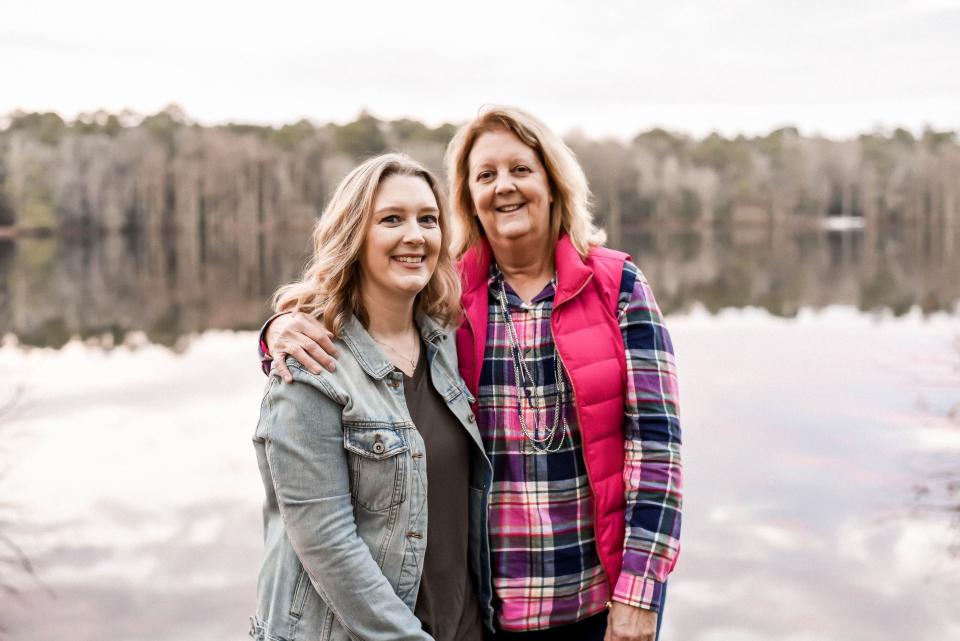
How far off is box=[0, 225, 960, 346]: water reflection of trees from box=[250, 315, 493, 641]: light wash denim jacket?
56.8 ft

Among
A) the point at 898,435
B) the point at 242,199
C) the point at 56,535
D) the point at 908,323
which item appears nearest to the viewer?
the point at 56,535

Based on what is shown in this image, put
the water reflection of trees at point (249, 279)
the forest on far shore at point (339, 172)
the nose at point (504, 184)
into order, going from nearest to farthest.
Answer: the nose at point (504, 184)
the water reflection of trees at point (249, 279)
the forest on far shore at point (339, 172)

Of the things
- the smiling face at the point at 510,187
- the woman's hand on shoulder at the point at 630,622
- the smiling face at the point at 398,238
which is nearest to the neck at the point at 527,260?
the smiling face at the point at 510,187

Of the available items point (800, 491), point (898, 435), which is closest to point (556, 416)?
point (800, 491)

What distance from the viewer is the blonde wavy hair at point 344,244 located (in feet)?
7.30

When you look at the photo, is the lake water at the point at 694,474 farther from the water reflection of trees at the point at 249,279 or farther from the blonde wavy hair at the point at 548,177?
the blonde wavy hair at the point at 548,177

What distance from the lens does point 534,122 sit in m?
2.48

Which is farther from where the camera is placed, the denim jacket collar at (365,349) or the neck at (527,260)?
the neck at (527,260)

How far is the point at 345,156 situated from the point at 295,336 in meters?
71.1

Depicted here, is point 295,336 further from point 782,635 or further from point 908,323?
point 908,323

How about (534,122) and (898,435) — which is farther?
(898,435)

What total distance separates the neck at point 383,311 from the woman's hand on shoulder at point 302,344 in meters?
0.14

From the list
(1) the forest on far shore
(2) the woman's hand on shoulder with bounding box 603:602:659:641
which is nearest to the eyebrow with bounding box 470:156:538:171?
(2) the woman's hand on shoulder with bounding box 603:602:659:641

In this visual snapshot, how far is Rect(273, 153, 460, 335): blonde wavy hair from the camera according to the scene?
7.30ft
